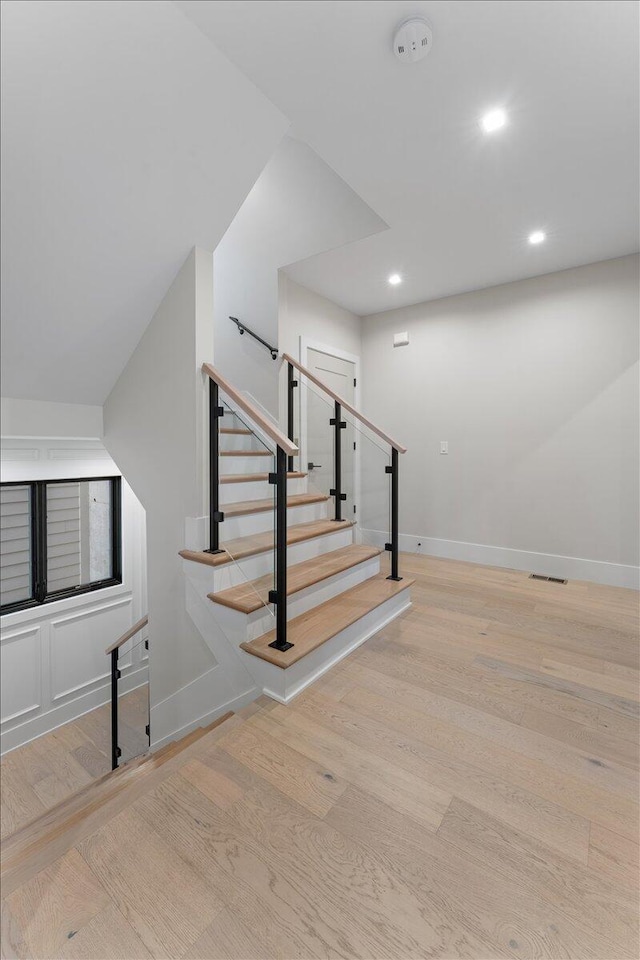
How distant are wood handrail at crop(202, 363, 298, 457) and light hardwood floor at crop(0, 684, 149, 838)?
315 centimetres

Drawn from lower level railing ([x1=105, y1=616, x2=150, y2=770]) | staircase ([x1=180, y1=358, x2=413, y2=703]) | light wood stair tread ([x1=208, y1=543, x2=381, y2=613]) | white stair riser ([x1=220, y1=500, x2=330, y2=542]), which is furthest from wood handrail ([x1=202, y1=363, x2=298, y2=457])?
lower level railing ([x1=105, y1=616, x2=150, y2=770])

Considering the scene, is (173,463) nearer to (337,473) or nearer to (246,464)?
(246,464)

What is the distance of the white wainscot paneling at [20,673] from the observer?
12.2 ft

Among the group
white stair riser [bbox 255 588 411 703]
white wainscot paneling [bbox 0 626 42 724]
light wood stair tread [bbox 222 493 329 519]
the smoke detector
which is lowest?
white wainscot paneling [bbox 0 626 42 724]

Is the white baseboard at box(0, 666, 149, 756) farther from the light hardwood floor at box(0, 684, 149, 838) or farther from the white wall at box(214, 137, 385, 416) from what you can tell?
the white wall at box(214, 137, 385, 416)

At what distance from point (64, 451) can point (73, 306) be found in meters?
2.34

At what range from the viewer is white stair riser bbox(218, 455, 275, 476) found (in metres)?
2.15

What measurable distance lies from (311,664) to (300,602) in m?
0.46

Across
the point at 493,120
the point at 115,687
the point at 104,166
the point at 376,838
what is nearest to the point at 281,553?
the point at 376,838

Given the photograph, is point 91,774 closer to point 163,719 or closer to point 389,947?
point 163,719

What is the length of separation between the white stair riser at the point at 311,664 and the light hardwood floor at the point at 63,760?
2504mm

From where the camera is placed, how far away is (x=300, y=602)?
2.45m

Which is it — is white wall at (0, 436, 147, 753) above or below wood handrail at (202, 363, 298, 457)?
below

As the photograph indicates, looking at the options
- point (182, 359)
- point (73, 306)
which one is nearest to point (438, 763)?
point (182, 359)
